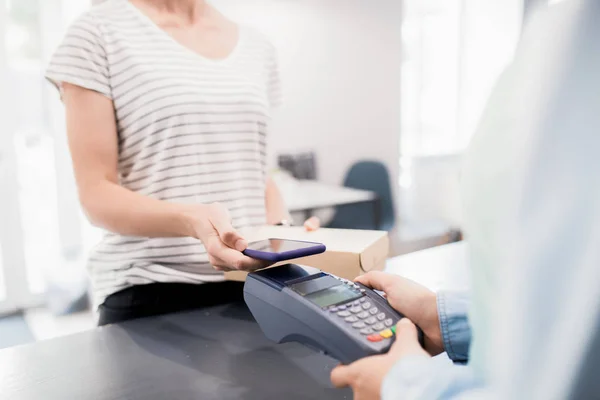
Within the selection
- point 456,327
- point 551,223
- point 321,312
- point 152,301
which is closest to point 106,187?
point 152,301

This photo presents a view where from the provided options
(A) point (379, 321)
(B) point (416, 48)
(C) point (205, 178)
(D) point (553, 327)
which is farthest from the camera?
(B) point (416, 48)

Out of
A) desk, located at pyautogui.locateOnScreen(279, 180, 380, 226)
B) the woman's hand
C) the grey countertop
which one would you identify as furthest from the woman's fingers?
desk, located at pyautogui.locateOnScreen(279, 180, 380, 226)

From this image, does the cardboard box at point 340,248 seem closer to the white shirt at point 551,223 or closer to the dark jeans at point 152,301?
the dark jeans at point 152,301

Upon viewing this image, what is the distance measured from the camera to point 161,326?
0.81 metres

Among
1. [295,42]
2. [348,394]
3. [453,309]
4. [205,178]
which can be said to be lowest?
[348,394]

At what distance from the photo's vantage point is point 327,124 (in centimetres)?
315

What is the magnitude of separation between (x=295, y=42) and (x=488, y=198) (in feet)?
9.09

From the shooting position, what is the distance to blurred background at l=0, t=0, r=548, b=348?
2.75 metres

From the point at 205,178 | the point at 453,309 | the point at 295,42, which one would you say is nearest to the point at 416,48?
the point at 295,42

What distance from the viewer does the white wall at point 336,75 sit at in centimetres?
293

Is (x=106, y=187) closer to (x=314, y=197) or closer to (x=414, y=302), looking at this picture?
(x=414, y=302)

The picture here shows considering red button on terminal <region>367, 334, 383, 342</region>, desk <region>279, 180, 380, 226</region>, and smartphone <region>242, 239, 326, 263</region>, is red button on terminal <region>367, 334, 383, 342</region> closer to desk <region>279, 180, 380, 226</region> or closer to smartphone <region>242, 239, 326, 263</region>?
smartphone <region>242, 239, 326, 263</region>

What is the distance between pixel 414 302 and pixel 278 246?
187 mm

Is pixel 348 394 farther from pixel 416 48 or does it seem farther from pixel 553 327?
pixel 416 48
